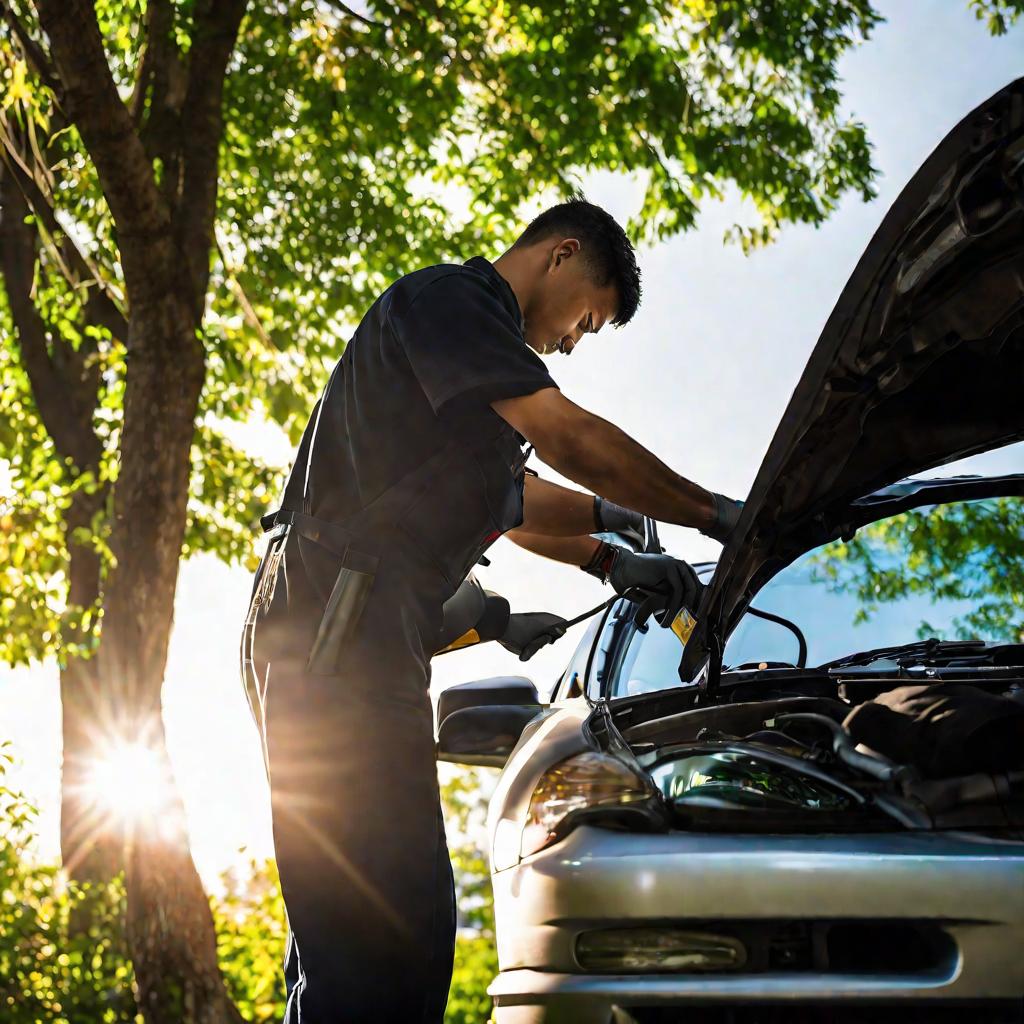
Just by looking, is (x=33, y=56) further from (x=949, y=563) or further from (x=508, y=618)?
(x=949, y=563)

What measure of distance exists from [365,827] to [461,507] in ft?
2.07

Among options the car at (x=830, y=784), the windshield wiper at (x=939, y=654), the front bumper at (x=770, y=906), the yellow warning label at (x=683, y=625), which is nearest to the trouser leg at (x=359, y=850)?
the car at (x=830, y=784)

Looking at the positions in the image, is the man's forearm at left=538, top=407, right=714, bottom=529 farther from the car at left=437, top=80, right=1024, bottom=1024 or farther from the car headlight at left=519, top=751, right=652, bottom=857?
the car headlight at left=519, top=751, right=652, bottom=857

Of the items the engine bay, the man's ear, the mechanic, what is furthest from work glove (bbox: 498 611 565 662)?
the man's ear

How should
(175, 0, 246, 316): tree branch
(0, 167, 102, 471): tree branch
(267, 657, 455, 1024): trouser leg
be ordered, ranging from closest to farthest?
1. (267, 657, 455, 1024): trouser leg
2. (175, 0, 246, 316): tree branch
3. (0, 167, 102, 471): tree branch

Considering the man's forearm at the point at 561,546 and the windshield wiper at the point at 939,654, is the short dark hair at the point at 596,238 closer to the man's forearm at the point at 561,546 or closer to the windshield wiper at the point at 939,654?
the man's forearm at the point at 561,546

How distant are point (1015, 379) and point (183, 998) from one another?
410 cm

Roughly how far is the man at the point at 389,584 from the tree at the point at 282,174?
11.1 feet

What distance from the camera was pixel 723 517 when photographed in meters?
2.33

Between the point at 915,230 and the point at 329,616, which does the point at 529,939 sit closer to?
the point at 329,616

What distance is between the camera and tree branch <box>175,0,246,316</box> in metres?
5.62

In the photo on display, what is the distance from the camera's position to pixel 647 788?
1984mm

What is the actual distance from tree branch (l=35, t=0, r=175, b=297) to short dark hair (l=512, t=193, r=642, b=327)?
9.49 feet

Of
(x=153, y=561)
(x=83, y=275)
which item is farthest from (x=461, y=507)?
(x=83, y=275)
